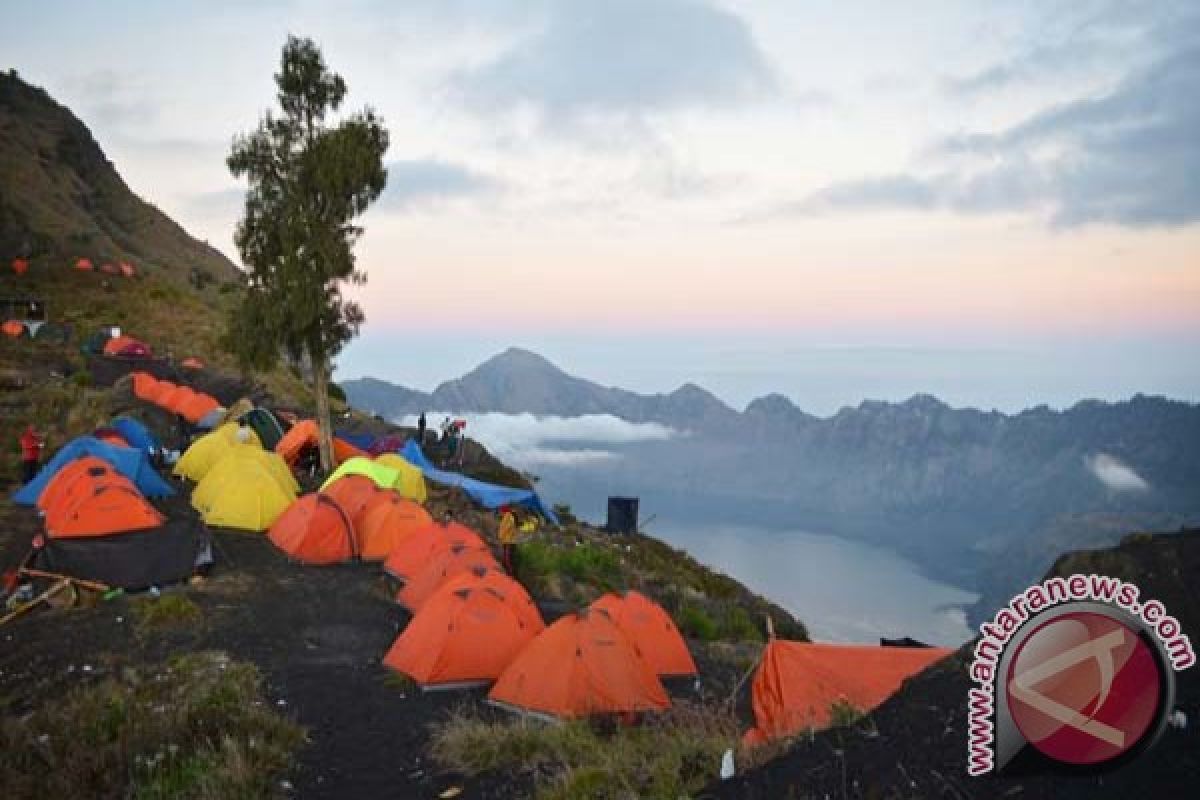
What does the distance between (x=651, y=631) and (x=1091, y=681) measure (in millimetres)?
10828

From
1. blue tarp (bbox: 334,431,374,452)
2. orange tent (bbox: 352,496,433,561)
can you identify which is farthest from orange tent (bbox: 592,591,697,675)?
blue tarp (bbox: 334,431,374,452)

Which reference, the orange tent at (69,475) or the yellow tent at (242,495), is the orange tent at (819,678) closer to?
the yellow tent at (242,495)

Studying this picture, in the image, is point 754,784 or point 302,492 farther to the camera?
point 302,492

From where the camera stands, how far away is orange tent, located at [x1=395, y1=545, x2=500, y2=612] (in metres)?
15.4

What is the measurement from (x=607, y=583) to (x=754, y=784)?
16.2 metres

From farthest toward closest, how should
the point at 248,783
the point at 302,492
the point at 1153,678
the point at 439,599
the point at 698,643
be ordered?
the point at 302,492
the point at 698,643
the point at 439,599
the point at 248,783
the point at 1153,678

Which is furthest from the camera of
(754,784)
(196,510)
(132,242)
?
(132,242)

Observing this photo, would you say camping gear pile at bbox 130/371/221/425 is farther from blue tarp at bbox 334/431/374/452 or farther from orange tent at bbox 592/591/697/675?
orange tent at bbox 592/591/697/675

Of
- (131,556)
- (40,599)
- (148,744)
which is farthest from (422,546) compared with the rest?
(148,744)

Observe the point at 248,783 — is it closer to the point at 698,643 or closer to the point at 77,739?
the point at 77,739

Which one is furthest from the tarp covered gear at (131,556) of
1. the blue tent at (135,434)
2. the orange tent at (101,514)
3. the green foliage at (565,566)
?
the blue tent at (135,434)

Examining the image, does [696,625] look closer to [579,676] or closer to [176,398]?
[579,676]

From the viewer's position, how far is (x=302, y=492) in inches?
938

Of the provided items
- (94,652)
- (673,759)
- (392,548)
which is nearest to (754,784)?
(673,759)
